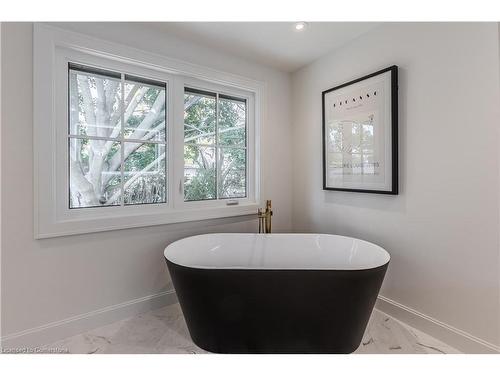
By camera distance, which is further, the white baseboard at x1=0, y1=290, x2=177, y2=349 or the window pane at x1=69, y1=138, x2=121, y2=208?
the window pane at x1=69, y1=138, x2=121, y2=208

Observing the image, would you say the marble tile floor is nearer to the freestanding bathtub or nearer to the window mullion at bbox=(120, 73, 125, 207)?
the freestanding bathtub

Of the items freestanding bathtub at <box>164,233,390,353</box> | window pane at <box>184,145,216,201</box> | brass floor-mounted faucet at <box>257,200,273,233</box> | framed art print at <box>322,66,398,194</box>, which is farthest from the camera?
brass floor-mounted faucet at <box>257,200,273,233</box>

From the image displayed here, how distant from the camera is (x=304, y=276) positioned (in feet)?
4.58

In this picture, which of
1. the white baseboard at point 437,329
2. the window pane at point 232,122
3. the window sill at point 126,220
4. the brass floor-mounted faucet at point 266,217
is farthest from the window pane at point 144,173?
the white baseboard at point 437,329

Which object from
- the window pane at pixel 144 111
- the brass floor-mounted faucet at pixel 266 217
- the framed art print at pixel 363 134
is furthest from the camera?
the brass floor-mounted faucet at pixel 266 217

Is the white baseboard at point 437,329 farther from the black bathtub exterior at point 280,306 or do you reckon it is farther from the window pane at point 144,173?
the window pane at point 144,173

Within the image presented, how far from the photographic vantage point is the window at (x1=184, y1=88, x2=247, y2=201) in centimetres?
229

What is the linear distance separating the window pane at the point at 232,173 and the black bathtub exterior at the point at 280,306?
1.15 meters

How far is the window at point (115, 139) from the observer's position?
5.85 ft

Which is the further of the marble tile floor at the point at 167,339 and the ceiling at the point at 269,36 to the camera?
the ceiling at the point at 269,36

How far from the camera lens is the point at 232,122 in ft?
8.43

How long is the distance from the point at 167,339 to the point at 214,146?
1.60m

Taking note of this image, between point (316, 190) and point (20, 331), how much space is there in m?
2.46

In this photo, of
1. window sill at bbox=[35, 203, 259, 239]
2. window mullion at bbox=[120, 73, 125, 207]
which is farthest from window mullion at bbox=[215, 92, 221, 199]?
window mullion at bbox=[120, 73, 125, 207]
